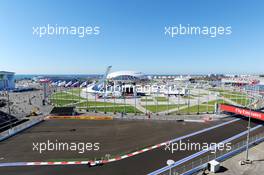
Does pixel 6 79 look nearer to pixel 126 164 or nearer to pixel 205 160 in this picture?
pixel 126 164

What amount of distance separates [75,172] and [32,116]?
110 ft

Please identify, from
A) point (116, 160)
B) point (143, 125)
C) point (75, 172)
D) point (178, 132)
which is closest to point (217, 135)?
point (178, 132)

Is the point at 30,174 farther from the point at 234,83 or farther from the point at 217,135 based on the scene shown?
the point at 234,83
